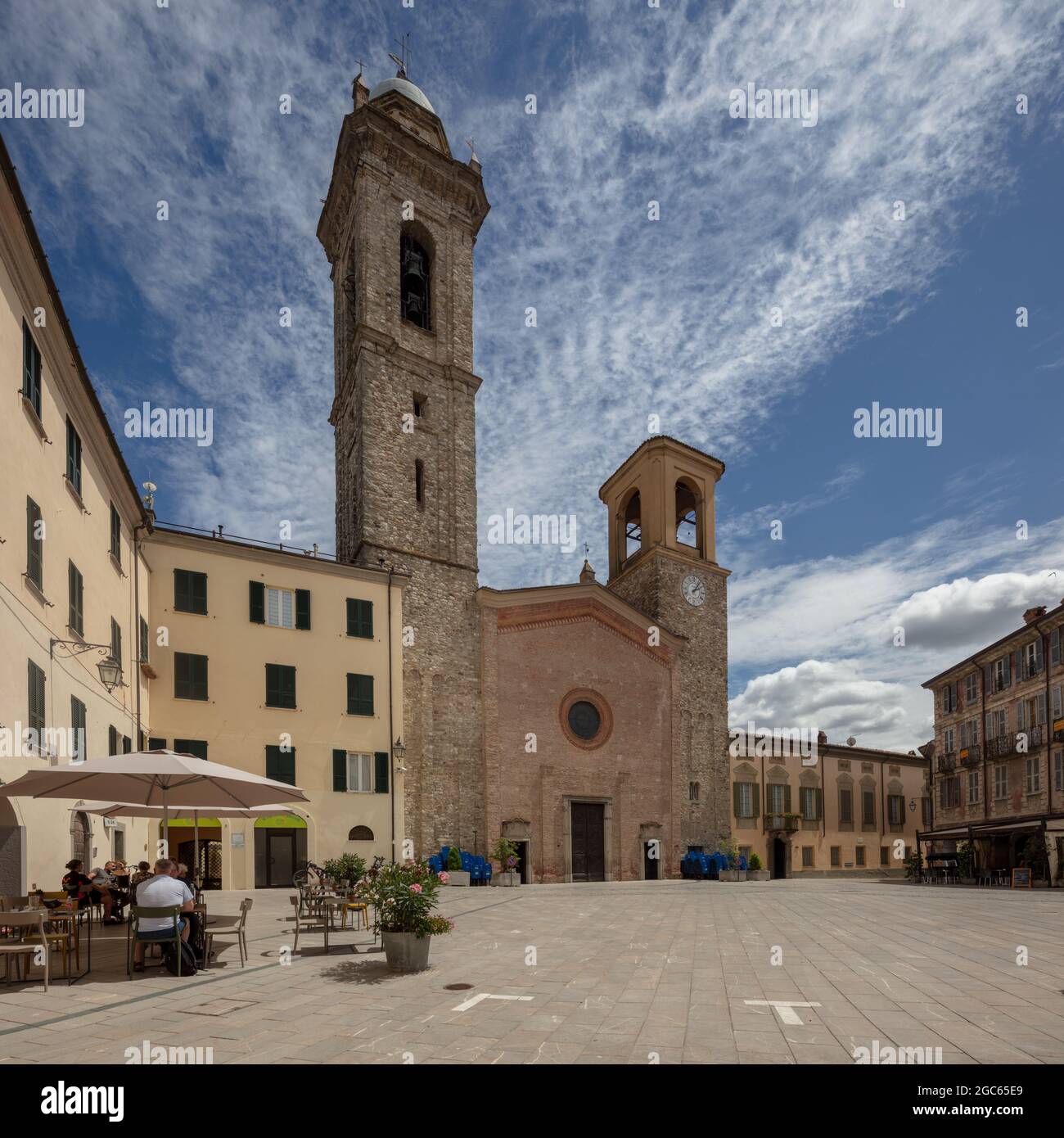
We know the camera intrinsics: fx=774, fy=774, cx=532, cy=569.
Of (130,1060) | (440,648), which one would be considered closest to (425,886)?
(130,1060)

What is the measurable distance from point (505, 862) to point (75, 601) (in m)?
18.2

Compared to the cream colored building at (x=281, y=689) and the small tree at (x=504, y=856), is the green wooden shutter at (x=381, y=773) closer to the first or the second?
the cream colored building at (x=281, y=689)

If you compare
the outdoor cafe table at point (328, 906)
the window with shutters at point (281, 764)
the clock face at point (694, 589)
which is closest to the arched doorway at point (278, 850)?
the window with shutters at point (281, 764)

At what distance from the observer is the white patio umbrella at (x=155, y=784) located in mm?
9320

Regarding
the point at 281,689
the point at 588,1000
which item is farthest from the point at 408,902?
the point at 281,689

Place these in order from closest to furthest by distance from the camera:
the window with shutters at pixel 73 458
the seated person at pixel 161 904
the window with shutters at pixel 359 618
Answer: the seated person at pixel 161 904 → the window with shutters at pixel 73 458 → the window with shutters at pixel 359 618

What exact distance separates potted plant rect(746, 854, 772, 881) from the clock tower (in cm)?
203

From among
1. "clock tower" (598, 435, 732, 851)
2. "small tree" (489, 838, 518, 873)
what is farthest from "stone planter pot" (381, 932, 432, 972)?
"clock tower" (598, 435, 732, 851)

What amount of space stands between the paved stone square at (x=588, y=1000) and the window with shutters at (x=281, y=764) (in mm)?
9967

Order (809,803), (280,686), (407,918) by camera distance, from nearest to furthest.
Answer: (407,918) → (280,686) → (809,803)

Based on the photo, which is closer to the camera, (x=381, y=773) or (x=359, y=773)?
(x=359, y=773)

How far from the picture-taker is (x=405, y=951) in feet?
30.4

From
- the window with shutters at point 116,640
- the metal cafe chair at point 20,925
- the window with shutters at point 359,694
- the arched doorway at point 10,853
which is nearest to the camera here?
the metal cafe chair at point 20,925

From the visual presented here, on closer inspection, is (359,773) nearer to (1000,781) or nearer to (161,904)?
(161,904)
